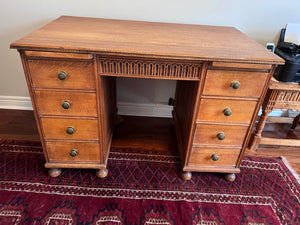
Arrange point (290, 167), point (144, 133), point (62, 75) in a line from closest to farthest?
point (62, 75) → point (290, 167) → point (144, 133)

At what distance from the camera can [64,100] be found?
110 centimetres

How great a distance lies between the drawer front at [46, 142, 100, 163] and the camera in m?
1.26

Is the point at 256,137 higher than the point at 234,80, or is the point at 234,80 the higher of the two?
the point at 234,80

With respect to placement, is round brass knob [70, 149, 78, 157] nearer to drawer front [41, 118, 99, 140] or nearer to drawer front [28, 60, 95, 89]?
drawer front [41, 118, 99, 140]

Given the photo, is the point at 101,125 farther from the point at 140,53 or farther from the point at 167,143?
the point at 167,143

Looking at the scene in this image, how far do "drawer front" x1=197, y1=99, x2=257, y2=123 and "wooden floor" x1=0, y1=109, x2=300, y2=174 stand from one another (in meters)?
0.60

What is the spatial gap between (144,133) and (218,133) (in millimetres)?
770

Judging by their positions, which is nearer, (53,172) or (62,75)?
(62,75)

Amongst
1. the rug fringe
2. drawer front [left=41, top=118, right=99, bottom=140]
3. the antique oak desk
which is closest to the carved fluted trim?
the antique oak desk

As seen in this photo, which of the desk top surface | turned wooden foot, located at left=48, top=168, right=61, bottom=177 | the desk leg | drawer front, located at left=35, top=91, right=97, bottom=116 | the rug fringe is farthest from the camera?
the desk leg

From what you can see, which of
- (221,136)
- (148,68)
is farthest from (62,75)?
(221,136)

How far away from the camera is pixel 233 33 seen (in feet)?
4.56

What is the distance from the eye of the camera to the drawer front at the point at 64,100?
1086 mm

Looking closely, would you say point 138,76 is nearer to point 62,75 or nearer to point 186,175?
point 62,75
